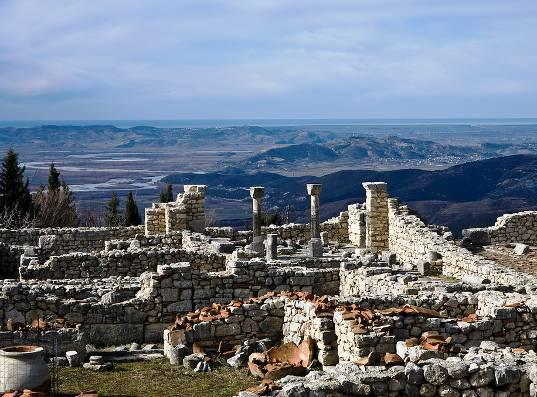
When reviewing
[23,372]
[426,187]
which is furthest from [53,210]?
[426,187]

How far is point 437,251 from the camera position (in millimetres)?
26094

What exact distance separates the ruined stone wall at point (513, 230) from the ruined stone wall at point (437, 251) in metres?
2.01

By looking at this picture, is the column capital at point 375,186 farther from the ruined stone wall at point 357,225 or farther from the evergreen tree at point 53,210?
the evergreen tree at point 53,210

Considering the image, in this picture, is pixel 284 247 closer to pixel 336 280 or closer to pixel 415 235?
pixel 415 235

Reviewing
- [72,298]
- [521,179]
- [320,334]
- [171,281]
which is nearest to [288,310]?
[320,334]

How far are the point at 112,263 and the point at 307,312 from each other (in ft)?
31.5

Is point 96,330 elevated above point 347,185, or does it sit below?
above

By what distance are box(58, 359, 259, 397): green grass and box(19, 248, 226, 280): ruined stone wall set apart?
27.1 ft

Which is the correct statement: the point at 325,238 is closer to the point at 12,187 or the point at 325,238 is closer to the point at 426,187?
the point at 12,187

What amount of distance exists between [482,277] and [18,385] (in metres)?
11.0

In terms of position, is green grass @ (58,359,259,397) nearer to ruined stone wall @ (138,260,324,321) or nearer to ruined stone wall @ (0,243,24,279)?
ruined stone wall @ (138,260,324,321)

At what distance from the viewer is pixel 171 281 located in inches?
756

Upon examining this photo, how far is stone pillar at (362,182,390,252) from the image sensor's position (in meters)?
32.2

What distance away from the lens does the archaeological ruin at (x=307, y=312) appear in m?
12.0
